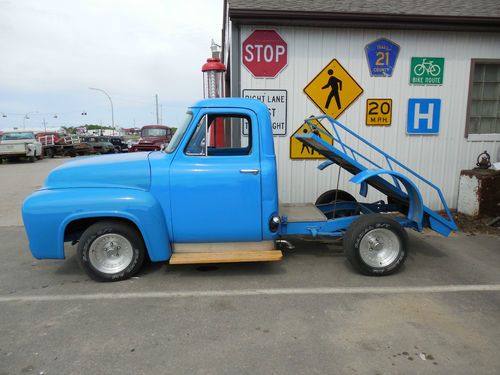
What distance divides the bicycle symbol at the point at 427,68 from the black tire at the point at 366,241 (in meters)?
4.32

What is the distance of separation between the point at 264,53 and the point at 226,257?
14.4ft

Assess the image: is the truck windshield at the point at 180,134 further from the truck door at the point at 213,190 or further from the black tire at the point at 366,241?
the black tire at the point at 366,241

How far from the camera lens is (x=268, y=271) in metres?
4.78

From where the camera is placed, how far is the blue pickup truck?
4.23 meters

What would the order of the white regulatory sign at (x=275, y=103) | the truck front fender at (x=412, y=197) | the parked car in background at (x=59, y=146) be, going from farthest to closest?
the parked car in background at (x=59, y=146)
the white regulatory sign at (x=275, y=103)
the truck front fender at (x=412, y=197)

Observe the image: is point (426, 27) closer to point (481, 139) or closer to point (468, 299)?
point (481, 139)

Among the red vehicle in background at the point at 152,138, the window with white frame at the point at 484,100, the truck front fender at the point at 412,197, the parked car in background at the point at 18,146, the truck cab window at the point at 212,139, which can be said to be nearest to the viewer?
the truck cab window at the point at 212,139

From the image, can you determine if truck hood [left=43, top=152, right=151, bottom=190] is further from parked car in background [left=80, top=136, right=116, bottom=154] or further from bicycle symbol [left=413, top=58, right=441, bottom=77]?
parked car in background [left=80, top=136, right=116, bottom=154]

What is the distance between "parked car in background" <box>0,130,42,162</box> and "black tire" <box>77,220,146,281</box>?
21115 millimetres

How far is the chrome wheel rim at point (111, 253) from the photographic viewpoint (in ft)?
14.3

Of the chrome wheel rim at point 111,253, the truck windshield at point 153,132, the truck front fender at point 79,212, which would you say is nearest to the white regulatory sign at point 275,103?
the truck front fender at point 79,212

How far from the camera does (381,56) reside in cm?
734

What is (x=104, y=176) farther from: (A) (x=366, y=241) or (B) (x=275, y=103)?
(B) (x=275, y=103)

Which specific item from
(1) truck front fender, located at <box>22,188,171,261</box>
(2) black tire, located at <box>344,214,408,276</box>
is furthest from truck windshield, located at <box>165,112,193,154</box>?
(2) black tire, located at <box>344,214,408,276</box>
